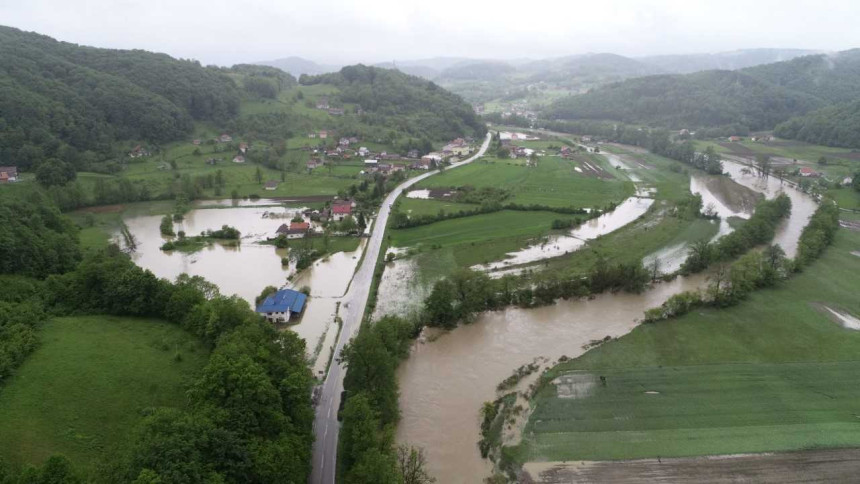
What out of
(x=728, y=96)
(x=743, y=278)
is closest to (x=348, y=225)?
(x=743, y=278)

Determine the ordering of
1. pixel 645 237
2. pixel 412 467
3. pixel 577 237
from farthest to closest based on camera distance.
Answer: pixel 577 237 → pixel 645 237 → pixel 412 467

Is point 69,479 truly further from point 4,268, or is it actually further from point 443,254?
point 443,254

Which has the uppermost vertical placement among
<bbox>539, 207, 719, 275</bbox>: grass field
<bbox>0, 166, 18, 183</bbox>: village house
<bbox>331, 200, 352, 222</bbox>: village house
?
<bbox>0, 166, 18, 183</bbox>: village house

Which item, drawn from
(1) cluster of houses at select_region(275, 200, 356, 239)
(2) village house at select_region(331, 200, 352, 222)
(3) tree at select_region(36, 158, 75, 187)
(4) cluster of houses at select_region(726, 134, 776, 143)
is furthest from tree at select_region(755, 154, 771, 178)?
(3) tree at select_region(36, 158, 75, 187)

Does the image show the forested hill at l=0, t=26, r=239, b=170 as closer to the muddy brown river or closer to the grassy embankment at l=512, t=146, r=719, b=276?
the muddy brown river

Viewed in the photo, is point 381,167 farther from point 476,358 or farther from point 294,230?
point 476,358

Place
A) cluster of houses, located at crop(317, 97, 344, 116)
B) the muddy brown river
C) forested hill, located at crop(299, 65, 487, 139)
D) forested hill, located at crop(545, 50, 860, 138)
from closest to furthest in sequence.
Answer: the muddy brown river < forested hill, located at crop(299, 65, 487, 139) < cluster of houses, located at crop(317, 97, 344, 116) < forested hill, located at crop(545, 50, 860, 138)
